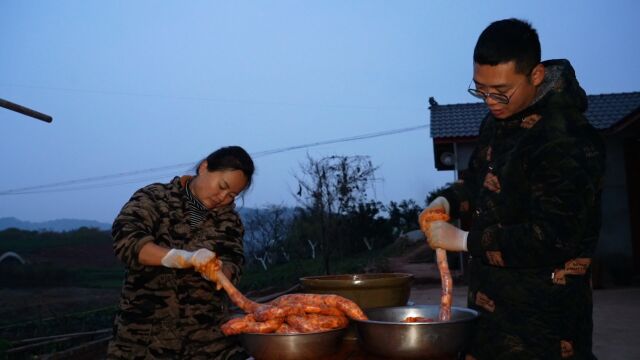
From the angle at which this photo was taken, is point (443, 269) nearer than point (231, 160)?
Yes

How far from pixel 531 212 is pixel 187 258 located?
1.33m

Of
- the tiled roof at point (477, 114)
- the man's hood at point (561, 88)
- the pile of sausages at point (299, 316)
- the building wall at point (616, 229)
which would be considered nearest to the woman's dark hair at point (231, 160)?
the pile of sausages at point (299, 316)

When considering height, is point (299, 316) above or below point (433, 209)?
below

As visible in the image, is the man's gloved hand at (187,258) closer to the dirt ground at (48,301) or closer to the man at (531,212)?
the man at (531,212)

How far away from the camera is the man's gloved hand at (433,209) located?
2154 mm

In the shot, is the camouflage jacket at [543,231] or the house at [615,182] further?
the house at [615,182]

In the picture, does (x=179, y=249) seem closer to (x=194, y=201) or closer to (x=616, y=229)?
(x=194, y=201)

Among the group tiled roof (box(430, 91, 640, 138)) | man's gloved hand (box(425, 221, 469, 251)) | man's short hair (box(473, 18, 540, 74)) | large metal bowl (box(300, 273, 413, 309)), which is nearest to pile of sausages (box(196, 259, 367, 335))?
large metal bowl (box(300, 273, 413, 309))

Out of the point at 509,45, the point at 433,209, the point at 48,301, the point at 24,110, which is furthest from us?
the point at 48,301

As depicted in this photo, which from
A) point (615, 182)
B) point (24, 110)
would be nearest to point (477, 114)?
point (615, 182)

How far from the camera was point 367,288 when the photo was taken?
7.46 feet

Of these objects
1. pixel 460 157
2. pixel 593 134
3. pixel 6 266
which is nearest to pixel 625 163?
pixel 460 157

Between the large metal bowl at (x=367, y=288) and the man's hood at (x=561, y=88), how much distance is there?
0.92 metres

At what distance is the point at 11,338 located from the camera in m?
9.12
